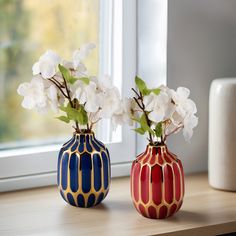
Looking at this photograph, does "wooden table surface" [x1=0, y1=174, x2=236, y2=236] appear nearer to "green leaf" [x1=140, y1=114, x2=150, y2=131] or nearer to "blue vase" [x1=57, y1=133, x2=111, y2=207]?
"blue vase" [x1=57, y1=133, x2=111, y2=207]

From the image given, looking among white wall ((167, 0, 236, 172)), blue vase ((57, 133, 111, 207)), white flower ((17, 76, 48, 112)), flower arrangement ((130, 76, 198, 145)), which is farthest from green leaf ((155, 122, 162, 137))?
white wall ((167, 0, 236, 172))

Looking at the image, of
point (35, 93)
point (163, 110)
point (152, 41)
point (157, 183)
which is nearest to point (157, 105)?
point (163, 110)

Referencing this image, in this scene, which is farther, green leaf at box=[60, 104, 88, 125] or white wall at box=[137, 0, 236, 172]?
white wall at box=[137, 0, 236, 172]

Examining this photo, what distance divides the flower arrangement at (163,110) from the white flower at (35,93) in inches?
8.2

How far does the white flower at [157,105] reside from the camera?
4.62 feet

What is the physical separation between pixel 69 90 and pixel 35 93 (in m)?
0.08

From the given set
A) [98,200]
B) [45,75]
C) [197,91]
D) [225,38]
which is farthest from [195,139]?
[45,75]

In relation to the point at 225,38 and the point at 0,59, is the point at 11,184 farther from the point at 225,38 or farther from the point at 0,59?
the point at 225,38

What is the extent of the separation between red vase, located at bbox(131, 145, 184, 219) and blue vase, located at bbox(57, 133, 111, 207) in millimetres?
98

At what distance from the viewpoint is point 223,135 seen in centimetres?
169

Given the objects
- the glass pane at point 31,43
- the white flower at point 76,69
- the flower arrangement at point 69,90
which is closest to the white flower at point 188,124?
the flower arrangement at point 69,90

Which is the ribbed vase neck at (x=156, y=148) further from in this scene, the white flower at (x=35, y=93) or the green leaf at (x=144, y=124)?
the white flower at (x=35, y=93)

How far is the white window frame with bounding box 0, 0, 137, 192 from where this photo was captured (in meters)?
1.74

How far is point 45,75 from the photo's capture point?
144 cm
